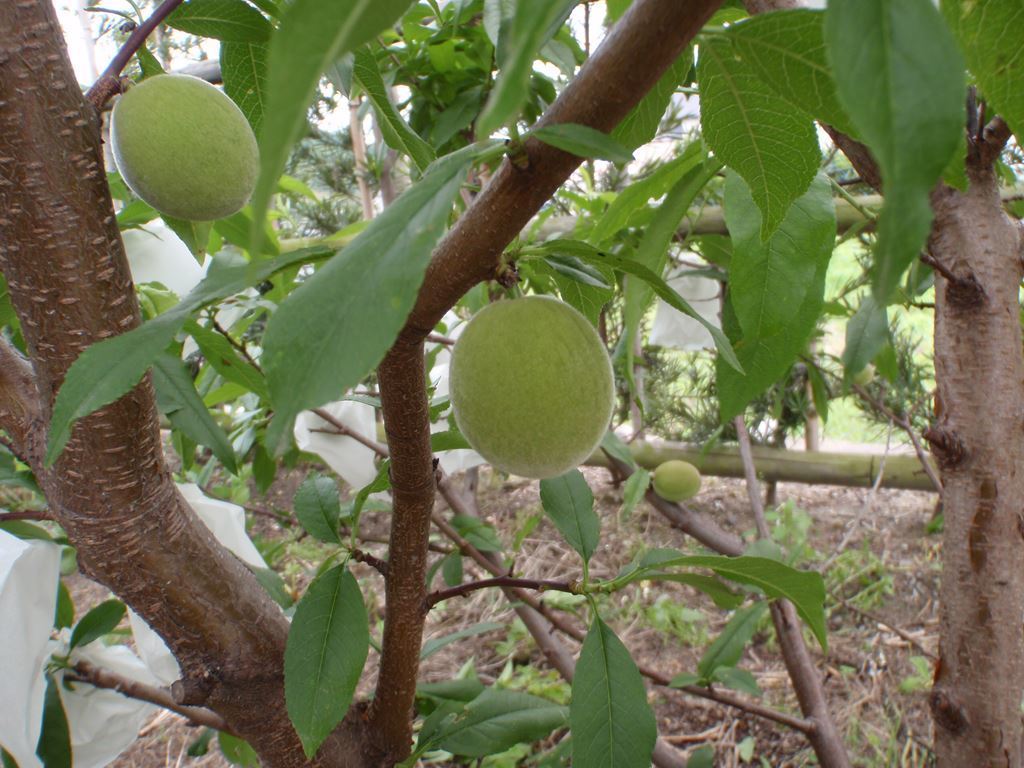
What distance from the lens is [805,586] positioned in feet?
1.60

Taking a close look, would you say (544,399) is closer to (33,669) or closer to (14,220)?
(14,220)

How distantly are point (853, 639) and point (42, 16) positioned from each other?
5.00 feet

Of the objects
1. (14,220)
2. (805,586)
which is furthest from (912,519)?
(14,220)

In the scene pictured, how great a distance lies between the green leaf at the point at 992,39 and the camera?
26 cm

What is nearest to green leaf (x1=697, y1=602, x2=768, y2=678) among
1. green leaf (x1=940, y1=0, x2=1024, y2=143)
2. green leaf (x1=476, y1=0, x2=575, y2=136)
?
green leaf (x1=940, y1=0, x2=1024, y2=143)

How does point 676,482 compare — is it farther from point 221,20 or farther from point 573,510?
point 221,20

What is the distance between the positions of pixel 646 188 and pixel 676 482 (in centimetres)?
82

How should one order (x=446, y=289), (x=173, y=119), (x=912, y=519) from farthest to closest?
(x=912, y=519), (x=173, y=119), (x=446, y=289)

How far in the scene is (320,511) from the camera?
64 centimetres

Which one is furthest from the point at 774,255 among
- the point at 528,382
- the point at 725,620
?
the point at 725,620

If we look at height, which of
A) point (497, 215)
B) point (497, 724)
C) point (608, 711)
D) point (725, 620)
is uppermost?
point (497, 215)

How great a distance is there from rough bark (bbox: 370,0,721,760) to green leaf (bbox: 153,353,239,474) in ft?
0.92

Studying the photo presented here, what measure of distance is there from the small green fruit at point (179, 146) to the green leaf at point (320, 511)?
0.26 metres

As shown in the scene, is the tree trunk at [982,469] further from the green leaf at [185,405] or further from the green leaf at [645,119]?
the green leaf at [185,405]
